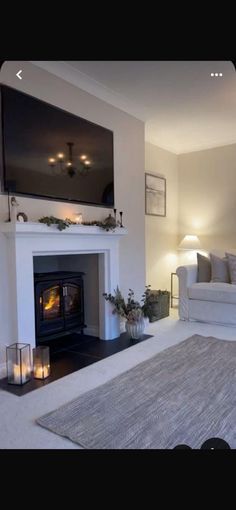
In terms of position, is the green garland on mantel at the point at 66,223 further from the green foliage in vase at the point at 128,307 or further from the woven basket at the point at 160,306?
the woven basket at the point at 160,306

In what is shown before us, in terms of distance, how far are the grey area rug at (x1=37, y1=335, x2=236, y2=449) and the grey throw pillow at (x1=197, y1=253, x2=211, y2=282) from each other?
1.74 meters

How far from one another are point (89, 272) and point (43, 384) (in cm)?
151

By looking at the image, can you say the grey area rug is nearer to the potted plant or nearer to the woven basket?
the potted plant

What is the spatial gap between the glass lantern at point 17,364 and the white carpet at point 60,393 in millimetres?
169

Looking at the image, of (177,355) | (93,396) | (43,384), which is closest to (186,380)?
(177,355)

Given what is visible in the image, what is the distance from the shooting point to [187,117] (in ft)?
13.8

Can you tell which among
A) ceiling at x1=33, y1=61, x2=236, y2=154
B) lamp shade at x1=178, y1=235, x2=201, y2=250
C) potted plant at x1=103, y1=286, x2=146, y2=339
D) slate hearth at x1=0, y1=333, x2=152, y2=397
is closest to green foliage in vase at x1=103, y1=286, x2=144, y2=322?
potted plant at x1=103, y1=286, x2=146, y2=339

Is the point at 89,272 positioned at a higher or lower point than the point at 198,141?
lower

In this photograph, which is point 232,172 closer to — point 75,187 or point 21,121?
point 75,187

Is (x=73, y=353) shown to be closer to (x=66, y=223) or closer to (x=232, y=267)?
(x=66, y=223)

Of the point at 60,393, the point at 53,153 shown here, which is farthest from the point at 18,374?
the point at 53,153

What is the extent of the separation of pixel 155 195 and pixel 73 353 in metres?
2.93

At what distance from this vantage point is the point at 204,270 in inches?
179

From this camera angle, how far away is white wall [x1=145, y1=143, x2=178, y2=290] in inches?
200
